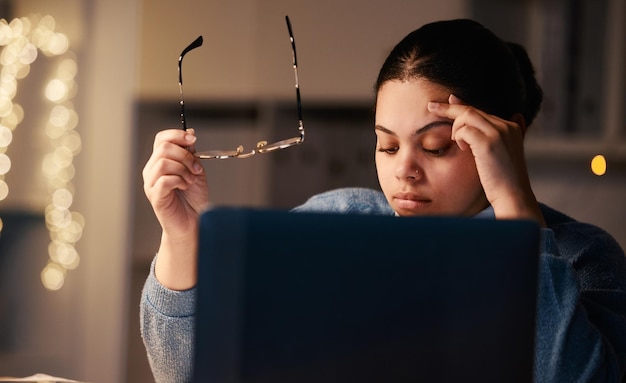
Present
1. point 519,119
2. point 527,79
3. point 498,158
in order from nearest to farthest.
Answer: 1. point 498,158
2. point 519,119
3. point 527,79

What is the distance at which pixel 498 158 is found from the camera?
112 cm

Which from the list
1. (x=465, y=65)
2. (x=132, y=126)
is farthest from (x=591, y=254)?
(x=132, y=126)

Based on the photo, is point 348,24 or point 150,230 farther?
point 150,230

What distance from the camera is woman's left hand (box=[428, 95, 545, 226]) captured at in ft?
3.62

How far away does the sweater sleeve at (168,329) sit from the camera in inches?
46.7

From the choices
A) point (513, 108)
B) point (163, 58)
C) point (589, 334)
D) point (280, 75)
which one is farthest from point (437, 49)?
point (163, 58)

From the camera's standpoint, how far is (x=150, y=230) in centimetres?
301

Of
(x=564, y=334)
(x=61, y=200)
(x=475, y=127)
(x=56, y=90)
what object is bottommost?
(x=564, y=334)

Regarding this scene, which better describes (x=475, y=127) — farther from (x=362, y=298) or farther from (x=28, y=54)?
(x=28, y=54)

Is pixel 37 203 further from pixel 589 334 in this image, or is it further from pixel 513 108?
pixel 589 334

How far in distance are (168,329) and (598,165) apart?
1.59 meters

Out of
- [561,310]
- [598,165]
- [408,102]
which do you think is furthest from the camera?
[598,165]

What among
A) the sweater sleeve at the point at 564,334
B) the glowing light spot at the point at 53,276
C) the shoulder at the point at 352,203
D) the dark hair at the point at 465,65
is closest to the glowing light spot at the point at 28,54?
the glowing light spot at the point at 53,276

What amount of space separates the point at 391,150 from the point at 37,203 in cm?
209
